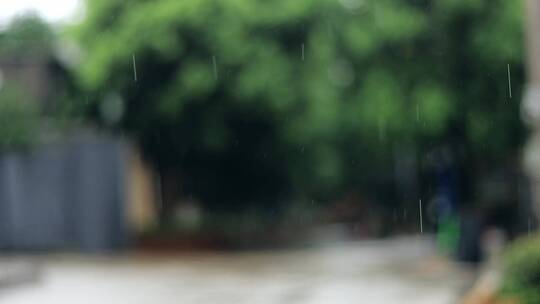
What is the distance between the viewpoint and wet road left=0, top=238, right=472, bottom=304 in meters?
13.3

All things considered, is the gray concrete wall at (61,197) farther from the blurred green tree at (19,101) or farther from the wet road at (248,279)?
the wet road at (248,279)

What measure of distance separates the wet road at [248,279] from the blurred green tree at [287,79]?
2.31 m

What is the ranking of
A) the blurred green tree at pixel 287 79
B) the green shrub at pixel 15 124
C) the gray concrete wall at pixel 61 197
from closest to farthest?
the blurred green tree at pixel 287 79
the gray concrete wall at pixel 61 197
the green shrub at pixel 15 124

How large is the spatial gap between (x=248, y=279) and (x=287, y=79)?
6.54 metres

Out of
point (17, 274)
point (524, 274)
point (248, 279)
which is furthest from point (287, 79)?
point (524, 274)

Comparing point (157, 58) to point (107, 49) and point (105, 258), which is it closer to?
point (107, 49)

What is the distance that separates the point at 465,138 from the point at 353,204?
50.1ft

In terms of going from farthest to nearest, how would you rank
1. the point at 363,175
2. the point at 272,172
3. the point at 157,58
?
the point at 363,175, the point at 272,172, the point at 157,58

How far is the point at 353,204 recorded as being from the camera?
38969 millimetres

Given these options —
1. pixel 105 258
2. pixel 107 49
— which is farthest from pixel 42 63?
pixel 105 258

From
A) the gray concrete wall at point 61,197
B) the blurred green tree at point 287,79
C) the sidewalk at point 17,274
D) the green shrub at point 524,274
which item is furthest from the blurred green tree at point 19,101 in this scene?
the green shrub at point 524,274

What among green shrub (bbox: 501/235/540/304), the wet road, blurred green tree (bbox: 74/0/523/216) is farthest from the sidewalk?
green shrub (bbox: 501/235/540/304)

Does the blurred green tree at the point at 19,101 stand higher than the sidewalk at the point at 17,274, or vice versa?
the blurred green tree at the point at 19,101

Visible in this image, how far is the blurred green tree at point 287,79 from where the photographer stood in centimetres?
2133
